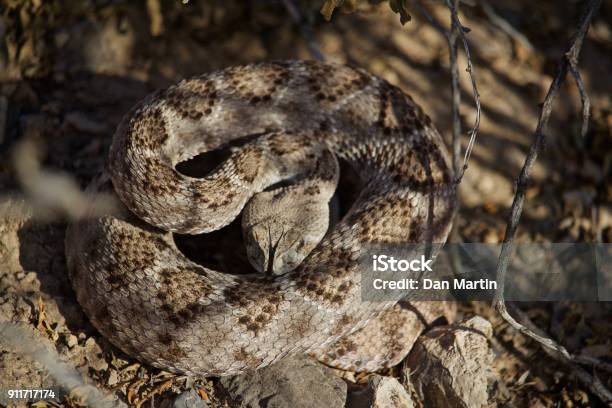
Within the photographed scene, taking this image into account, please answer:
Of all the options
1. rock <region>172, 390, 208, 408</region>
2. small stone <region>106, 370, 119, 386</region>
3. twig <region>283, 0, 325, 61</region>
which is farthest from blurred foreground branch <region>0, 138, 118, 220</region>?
twig <region>283, 0, 325, 61</region>

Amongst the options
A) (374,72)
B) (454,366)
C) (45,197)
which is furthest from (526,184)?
(45,197)

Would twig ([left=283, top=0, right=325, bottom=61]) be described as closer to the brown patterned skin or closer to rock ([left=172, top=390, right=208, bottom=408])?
the brown patterned skin

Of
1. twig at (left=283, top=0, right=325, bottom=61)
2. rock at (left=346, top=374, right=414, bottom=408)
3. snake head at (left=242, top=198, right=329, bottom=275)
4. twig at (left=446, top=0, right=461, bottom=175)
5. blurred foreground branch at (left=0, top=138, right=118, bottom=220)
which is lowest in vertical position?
rock at (left=346, top=374, right=414, bottom=408)

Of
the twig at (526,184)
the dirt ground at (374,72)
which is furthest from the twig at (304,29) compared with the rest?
the twig at (526,184)

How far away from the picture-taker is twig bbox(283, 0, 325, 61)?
6.78 metres

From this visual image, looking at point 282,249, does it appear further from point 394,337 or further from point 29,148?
point 29,148

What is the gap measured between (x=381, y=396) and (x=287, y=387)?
0.66m

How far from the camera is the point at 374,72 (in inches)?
274

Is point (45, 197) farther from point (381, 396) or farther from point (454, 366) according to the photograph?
point (454, 366)

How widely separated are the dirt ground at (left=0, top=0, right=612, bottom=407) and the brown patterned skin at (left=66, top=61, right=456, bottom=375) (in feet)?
2.09

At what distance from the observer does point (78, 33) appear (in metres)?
6.76

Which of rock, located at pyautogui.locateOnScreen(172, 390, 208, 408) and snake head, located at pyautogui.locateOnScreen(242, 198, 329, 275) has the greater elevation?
snake head, located at pyautogui.locateOnScreen(242, 198, 329, 275)

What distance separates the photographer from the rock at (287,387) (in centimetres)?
467

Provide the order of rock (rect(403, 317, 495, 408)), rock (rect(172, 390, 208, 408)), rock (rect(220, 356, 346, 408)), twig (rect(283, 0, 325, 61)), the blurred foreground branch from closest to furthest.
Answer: rock (rect(172, 390, 208, 408))
rock (rect(220, 356, 346, 408))
rock (rect(403, 317, 495, 408))
the blurred foreground branch
twig (rect(283, 0, 325, 61))
